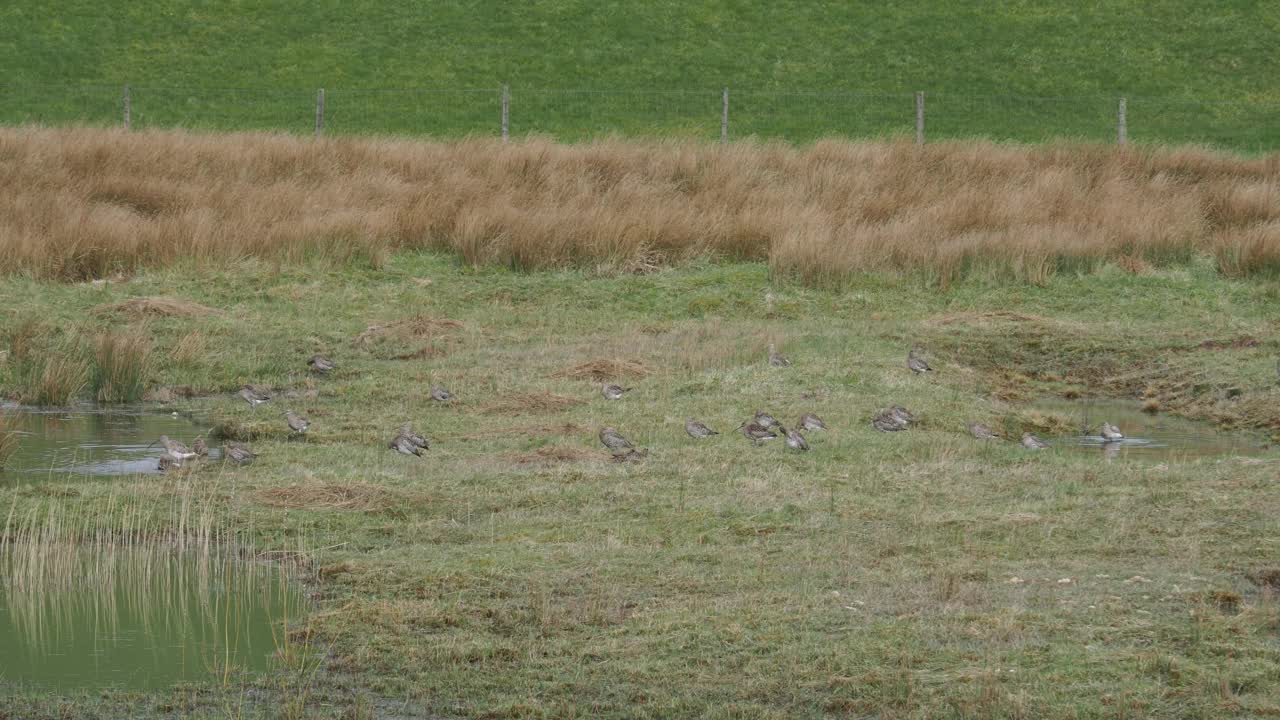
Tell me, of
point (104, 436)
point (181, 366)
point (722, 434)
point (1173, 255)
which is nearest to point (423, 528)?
point (722, 434)

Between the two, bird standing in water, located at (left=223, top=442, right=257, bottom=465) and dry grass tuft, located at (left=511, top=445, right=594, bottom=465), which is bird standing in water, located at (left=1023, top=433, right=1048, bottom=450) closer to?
dry grass tuft, located at (left=511, top=445, right=594, bottom=465)

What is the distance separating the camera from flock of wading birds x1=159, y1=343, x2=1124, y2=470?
34.9 ft

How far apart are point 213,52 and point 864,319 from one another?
27.0 metres

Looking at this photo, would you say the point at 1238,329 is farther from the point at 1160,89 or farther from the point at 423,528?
the point at 1160,89

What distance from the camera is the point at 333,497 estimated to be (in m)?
9.45

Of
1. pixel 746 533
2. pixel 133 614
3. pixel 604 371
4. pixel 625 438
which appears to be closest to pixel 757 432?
pixel 625 438

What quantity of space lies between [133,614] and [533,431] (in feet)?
13.6

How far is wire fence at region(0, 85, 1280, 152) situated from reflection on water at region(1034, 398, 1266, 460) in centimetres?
Result: 2159

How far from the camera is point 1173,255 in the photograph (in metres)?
19.2

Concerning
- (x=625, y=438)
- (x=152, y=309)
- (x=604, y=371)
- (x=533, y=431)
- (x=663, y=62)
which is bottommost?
(x=663, y=62)

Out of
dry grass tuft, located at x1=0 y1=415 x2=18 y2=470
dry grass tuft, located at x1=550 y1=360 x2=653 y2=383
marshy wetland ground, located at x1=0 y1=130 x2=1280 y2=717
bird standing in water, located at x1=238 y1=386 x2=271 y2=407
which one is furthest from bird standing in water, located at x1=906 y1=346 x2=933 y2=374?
dry grass tuft, located at x1=0 y1=415 x2=18 y2=470

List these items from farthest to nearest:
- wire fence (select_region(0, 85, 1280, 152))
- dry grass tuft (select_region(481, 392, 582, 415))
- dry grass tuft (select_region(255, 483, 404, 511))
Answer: wire fence (select_region(0, 85, 1280, 152)), dry grass tuft (select_region(481, 392, 582, 415)), dry grass tuft (select_region(255, 483, 404, 511))

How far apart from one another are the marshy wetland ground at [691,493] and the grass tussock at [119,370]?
0.09 feet

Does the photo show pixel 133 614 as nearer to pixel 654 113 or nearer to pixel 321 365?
pixel 321 365
